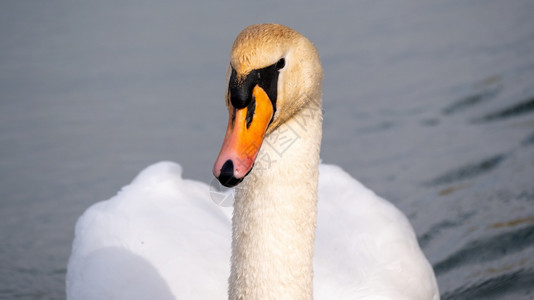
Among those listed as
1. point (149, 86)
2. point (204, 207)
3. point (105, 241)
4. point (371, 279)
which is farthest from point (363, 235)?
point (149, 86)

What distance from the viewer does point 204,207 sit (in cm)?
510

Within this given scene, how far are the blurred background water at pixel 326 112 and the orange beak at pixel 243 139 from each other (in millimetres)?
2865

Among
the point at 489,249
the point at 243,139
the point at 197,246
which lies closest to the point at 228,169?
the point at 243,139

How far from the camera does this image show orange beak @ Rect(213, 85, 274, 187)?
8.42ft

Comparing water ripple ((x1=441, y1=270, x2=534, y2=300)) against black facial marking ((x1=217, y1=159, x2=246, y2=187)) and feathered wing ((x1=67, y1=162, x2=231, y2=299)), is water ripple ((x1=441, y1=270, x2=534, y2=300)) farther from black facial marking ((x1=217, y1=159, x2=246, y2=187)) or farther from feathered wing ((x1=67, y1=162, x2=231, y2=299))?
black facial marking ((x1=217, y1=159, x2=246, y2=187))

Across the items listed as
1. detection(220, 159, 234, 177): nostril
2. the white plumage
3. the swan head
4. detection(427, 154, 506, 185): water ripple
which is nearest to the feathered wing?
the white plumage

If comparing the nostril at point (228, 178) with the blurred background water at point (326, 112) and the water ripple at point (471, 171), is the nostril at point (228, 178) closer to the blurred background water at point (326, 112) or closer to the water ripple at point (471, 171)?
the blurred background water at point (326, 112)

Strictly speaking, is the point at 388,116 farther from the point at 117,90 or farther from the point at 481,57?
the point at 117,90

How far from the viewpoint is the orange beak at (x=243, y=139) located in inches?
101

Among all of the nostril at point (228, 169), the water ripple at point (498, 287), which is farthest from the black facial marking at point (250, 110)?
the water ripple at point (498, 287)

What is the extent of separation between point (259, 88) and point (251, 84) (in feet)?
0.12

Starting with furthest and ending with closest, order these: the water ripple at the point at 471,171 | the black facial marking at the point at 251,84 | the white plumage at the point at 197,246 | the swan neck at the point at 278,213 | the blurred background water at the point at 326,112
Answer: the water ripple at the point at 471,171 → the blurred background water at the point at 326,112 → the white plumage at the point at 197,246 → the swan neck at the point at 278,213 → the black facial marking at the point at 251,84

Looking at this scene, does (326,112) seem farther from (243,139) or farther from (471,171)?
(243,139)

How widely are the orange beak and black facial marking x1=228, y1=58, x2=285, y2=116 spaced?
2 centimetres
